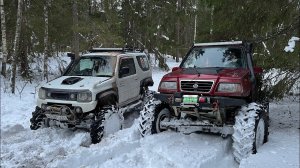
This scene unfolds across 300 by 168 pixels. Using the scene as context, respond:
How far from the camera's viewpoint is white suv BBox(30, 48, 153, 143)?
828 centimetres

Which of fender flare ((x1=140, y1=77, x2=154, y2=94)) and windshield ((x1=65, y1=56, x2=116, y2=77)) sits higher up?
windshield ((x1=65, y1=56, x2=116, y2=77))

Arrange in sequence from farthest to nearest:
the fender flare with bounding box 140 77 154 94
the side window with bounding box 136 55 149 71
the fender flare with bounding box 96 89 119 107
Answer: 1. the side window with bounding box 136 55 149 71
2. the fender flare with bounding box 140 77 154 94
3. the fender flare with bounding box 96 89 119 107

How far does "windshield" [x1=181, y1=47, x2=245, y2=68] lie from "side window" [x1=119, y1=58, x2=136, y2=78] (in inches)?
65.9

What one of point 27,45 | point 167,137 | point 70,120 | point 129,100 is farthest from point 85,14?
point 167,137

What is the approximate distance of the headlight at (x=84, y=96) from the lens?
27.2 ft

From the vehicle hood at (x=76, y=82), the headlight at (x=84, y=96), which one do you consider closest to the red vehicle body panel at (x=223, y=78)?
the headlight at (x=84, y=96)

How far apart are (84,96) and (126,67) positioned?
63.3 inches

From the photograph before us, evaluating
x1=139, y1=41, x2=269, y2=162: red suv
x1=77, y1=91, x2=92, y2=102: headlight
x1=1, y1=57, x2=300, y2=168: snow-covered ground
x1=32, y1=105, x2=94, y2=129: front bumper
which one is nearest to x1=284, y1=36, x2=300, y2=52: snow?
x1=139, y1=41, x2=269, y2=162: red suv

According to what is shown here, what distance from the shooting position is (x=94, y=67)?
9.63 m

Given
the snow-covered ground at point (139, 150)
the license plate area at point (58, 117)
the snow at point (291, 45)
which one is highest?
the snow at point (291, 45)

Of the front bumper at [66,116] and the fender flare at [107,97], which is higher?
the fender flare at [107,97]

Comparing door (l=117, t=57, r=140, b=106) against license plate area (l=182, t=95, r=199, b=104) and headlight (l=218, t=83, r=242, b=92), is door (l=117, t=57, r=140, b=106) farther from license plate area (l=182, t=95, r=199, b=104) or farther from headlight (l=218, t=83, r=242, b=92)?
headlight (l=218, t=83, r=242, b=92)

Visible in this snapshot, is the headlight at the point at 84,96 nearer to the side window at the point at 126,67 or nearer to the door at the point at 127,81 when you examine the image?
the door at the point at 127,81

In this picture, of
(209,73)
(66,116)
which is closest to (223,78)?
(209,73)
